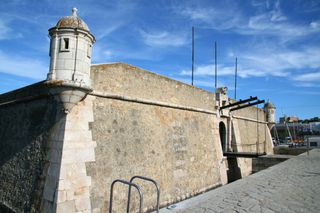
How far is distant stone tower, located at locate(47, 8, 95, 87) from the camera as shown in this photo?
18.9 feet

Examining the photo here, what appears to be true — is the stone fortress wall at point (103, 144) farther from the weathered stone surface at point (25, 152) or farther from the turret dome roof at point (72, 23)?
the turret dome roof at point (72, 23)

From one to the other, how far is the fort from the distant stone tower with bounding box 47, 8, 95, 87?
2 centimetres

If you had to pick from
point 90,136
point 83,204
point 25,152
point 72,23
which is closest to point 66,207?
point 83,204

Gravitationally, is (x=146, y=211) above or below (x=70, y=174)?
below

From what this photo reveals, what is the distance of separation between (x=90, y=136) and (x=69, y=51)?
229 centimetres

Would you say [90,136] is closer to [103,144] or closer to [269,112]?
[103,144]

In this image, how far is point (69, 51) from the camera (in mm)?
5840

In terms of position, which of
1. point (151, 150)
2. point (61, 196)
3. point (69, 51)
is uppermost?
point (69, 51)

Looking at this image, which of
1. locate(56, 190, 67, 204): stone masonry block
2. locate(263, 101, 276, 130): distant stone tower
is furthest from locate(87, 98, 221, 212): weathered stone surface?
locate(263, 101, 276, 130): distant stone tower

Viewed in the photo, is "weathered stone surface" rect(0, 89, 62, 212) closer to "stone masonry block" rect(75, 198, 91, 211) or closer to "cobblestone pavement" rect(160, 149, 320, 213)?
"stone masonry block" rect(75, 198, 91, 211)

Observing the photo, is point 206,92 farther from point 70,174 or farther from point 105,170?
point 70,174

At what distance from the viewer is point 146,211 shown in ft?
23.2

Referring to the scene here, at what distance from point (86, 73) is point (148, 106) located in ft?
9.47

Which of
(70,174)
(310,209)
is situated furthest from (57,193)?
(310,209)
